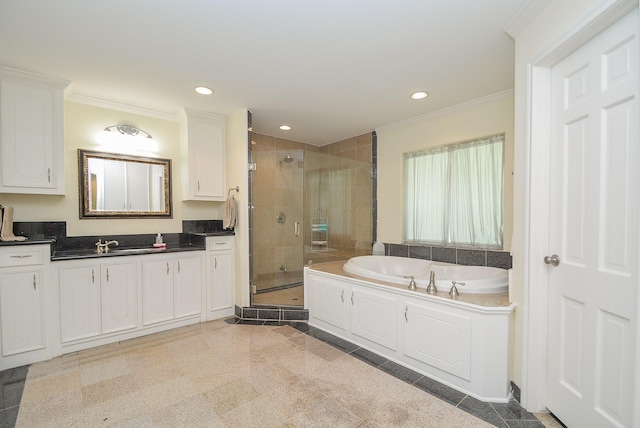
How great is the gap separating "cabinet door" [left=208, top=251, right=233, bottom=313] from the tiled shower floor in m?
0.67

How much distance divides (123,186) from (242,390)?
2534 mm

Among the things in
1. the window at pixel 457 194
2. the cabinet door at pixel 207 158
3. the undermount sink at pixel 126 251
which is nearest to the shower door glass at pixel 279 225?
the cabinet door at pixel 207 158

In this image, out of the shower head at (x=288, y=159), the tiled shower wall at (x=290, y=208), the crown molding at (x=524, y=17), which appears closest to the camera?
the crown molding at (x=524, y=17)

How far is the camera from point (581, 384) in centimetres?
148

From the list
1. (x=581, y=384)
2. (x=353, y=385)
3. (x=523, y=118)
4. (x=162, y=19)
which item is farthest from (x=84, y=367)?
(x=523, y=118)

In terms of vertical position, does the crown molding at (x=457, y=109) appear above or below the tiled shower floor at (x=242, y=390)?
above

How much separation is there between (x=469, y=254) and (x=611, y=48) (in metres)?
2.18

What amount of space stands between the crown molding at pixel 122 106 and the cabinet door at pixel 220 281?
5.62 feet

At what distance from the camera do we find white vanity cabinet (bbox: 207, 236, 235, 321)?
3.35 m

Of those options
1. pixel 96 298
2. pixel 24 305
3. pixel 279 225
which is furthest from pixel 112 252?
pixel 279 225

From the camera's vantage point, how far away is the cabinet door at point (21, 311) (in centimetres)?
226

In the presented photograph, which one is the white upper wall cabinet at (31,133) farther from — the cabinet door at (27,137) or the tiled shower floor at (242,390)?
the tiled shower floor at (242,390)

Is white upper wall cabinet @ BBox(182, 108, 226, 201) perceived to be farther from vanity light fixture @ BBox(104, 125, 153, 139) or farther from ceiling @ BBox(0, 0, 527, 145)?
vanity light fixture @ BBox(104, 125, 153, 139)

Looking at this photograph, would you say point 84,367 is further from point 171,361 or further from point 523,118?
point 523,118
